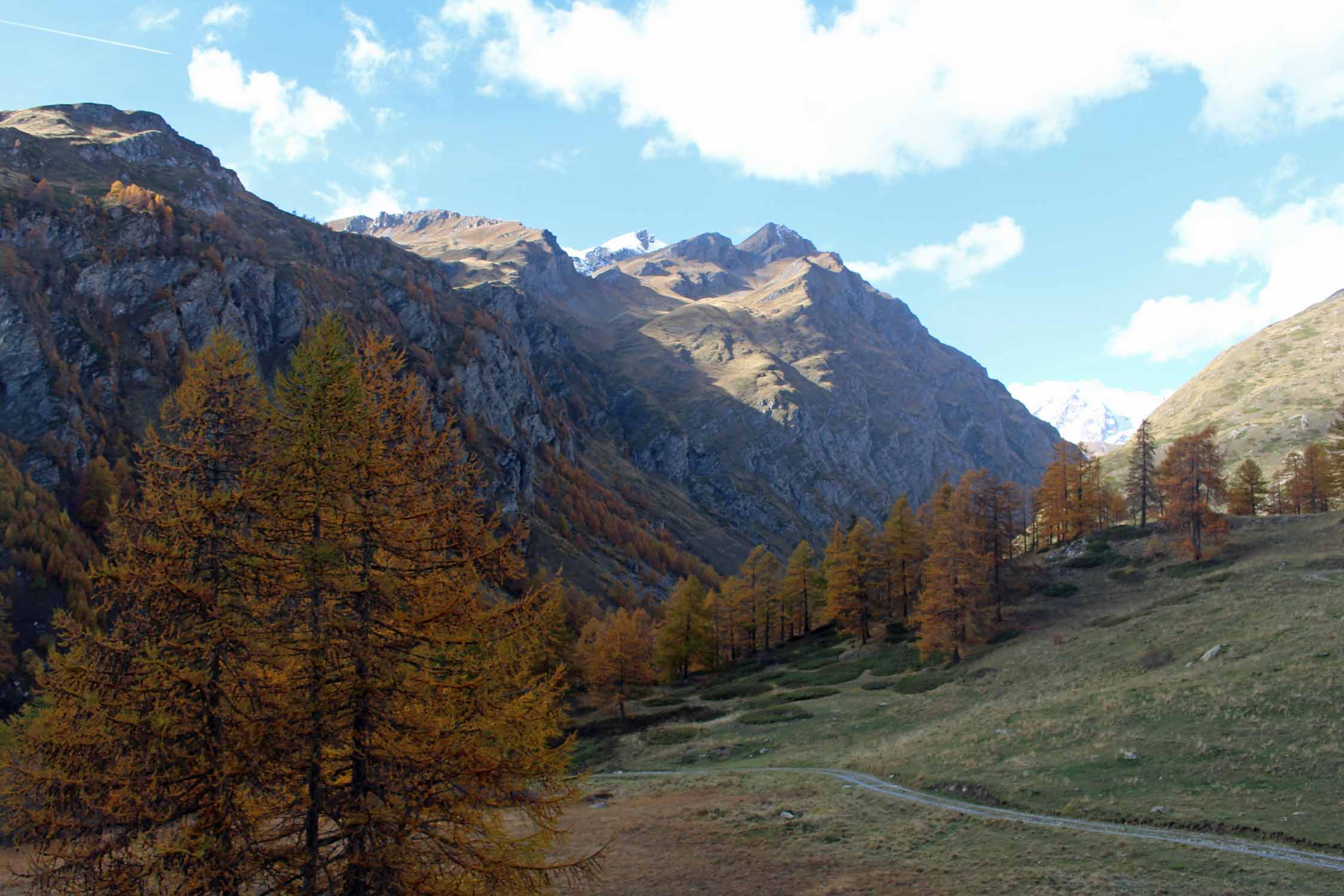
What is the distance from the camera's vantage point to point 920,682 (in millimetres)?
51125

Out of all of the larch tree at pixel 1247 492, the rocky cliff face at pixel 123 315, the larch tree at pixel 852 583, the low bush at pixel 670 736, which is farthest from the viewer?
the rocky cliff face at pixel 123 315

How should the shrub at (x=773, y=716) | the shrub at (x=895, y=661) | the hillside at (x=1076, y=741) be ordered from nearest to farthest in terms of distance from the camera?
the hillside at (x=1076, y=741) → the shrub at (x=773, y=716) → the shrub at (x=895, y=661)

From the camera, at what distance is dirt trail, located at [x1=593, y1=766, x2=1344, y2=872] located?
16.1 m

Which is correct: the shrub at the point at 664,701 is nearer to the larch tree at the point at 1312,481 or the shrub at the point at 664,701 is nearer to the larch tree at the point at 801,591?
the larch tree at the point at 801,591

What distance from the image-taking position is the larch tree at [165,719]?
1127 centimetres

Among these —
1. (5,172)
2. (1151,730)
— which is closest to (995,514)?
(1151,730)

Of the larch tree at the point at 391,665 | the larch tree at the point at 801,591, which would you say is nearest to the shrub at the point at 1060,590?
the larch tree at the point at 801,591

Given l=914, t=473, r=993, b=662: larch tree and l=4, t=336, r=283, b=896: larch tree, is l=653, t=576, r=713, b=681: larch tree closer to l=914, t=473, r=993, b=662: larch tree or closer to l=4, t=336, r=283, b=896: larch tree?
l=914, t=473, r=993, b=662: larch tree

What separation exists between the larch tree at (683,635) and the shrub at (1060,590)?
107ft

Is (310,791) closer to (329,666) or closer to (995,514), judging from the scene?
(329,666)

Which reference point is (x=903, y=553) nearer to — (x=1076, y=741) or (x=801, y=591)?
(x=801, y=591)

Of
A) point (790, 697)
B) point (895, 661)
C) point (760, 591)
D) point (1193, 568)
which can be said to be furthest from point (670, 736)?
point (1193, 568)

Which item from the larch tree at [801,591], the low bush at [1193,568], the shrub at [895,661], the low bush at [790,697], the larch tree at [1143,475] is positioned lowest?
the low bush at [790,697]

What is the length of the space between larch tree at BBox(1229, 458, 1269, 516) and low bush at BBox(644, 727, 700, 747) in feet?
232
